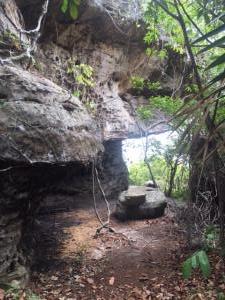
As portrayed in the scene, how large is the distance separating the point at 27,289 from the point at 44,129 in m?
2.24

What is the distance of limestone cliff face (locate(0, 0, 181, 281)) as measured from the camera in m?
3.90

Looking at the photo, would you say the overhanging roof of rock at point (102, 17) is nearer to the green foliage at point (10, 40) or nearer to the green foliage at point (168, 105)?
the green foliage at point (168, 105)

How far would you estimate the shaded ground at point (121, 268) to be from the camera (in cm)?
423

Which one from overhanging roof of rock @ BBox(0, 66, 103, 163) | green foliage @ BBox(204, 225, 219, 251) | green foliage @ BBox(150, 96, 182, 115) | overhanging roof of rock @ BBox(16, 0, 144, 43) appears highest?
overhanging roof of rock @ BBox(16, 0, 144, 43)

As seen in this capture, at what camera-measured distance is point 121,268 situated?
5051 mm

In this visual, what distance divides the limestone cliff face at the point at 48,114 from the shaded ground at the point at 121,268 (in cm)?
77

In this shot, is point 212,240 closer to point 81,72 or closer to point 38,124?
point 38,124

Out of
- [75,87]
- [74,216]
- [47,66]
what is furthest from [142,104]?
[74,216]

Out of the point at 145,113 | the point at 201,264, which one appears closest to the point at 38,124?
the point at 201,264

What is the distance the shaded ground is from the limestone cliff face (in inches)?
30.2

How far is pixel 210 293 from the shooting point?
12.9 feet

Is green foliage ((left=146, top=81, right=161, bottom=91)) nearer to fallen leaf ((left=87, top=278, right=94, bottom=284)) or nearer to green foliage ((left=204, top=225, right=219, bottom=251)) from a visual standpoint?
green foliage ((left=204, top=225, right=219, bottom=251))

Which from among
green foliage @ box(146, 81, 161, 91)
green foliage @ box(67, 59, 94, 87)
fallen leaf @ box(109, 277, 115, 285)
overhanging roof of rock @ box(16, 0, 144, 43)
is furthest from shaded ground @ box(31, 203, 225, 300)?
overhanging roof of rock @ box(16, 0, 144, 43)

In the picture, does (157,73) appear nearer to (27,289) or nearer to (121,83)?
(121,83)
